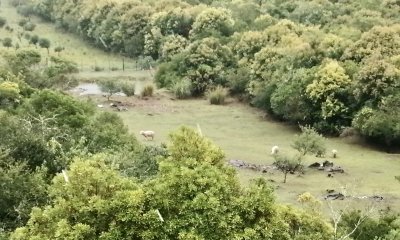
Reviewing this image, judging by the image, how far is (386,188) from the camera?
131ft

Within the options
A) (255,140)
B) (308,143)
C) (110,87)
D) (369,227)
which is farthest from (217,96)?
(369,227)

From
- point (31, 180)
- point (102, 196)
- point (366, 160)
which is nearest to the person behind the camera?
point (102, 196)

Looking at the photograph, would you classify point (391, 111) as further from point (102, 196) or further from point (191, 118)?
point (102, 196)

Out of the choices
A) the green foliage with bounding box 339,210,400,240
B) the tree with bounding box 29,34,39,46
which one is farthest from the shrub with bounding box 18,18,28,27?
the green foliage with bounding box 339,210,400,240

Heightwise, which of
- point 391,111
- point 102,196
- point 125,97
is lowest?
point 125,97

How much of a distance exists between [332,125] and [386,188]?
49.4 ft

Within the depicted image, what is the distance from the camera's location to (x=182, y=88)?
67.2 meters

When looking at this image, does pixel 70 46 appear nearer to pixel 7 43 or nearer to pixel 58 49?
pixel 58 49

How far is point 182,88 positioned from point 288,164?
2643 cm

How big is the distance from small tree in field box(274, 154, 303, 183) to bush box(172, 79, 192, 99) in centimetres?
2584

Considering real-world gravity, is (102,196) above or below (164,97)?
above

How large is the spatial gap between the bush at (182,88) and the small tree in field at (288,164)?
25.8m

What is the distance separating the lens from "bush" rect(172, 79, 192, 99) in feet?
221

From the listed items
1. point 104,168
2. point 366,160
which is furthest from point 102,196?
point 366,160
